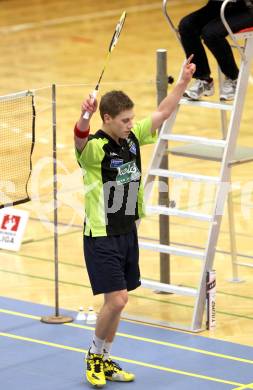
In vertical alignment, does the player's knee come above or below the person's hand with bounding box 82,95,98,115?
below

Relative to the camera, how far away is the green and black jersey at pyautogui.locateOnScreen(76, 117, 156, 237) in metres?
8.34

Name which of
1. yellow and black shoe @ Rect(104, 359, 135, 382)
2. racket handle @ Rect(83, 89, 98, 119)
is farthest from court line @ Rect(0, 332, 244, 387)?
racket handle @ Rect(83, 89, 98, 119)

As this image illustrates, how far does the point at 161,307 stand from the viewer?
1026cm

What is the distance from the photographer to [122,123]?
27.0 feet

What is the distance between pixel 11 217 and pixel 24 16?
19.0 m

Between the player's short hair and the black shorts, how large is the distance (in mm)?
894

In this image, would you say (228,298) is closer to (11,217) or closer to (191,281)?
(191,281)

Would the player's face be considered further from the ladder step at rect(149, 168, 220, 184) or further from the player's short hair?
the ladder step at rect(149, 168, 220, 184)

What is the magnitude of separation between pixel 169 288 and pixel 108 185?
1791 mm

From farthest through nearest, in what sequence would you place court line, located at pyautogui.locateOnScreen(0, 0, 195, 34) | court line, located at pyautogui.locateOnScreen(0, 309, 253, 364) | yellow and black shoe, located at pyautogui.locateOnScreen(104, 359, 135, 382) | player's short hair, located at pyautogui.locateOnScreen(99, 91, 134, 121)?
court line, located at pyautogui.locateOnScreen(0, 0, 195, 34) → court line, located at pyautogui.locateOnScreen(0, 309, 253, 364) → yellow and black shoe, located at pyautogui.locateOnScreen(104, 359, 135, 382) → player's short hair, located at pyautogui.locateOnScreen(99, 91, 134, 121)

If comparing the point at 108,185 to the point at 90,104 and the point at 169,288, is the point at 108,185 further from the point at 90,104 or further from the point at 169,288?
the point at 169,288

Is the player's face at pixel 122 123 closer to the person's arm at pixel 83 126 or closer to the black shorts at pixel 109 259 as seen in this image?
the person's arm at pixel 83 126

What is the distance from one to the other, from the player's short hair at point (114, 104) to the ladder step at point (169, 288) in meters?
2.09

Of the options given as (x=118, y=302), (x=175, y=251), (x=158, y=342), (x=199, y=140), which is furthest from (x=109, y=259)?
(x=199, y=140)
